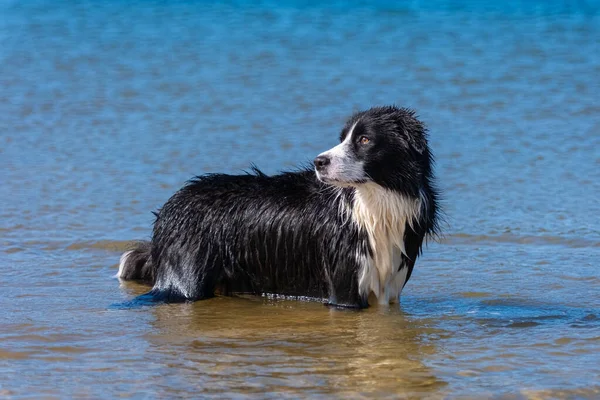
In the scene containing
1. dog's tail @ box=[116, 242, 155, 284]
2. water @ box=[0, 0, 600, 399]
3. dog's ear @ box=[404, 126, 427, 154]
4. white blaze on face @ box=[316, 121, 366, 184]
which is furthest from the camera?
dog's tail @ box=[116, 242, 155, 284]

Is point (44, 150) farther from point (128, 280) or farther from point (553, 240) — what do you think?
point (553, 240)

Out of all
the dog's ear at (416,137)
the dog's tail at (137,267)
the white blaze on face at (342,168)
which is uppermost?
the dog's ear at (416,137)

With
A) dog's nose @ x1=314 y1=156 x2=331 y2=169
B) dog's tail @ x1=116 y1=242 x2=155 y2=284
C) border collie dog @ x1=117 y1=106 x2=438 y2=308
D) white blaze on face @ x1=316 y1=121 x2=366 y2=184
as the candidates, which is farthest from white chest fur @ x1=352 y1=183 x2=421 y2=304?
dog's tail @ x1=116 y1=242 x2=155 y2=284

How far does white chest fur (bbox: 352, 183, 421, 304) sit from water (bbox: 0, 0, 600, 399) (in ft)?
0.65

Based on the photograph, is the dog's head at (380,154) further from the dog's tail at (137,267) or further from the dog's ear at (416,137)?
the dog's tail at (137,267)

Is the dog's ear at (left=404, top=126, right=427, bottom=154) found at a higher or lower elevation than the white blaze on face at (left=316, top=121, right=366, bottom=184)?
higher

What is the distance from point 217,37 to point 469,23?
3745mm

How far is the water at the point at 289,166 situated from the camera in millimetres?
4926

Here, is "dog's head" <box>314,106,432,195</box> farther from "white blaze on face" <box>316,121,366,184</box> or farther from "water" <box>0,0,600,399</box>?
"water" <box>0,0,600,399</box>

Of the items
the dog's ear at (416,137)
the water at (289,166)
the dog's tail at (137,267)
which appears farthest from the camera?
the dog's tail at (137,267)

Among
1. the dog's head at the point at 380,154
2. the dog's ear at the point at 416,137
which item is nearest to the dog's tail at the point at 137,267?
the dog's head at the point at 380,154

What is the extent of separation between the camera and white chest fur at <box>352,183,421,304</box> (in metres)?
5.91

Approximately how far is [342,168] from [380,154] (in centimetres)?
24

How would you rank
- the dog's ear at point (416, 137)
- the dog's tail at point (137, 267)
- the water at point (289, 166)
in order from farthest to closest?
1. the dog's tail at point (137, 267)
2. the dog's ear at point (416, 137)
3. the water at point (289, 166)
